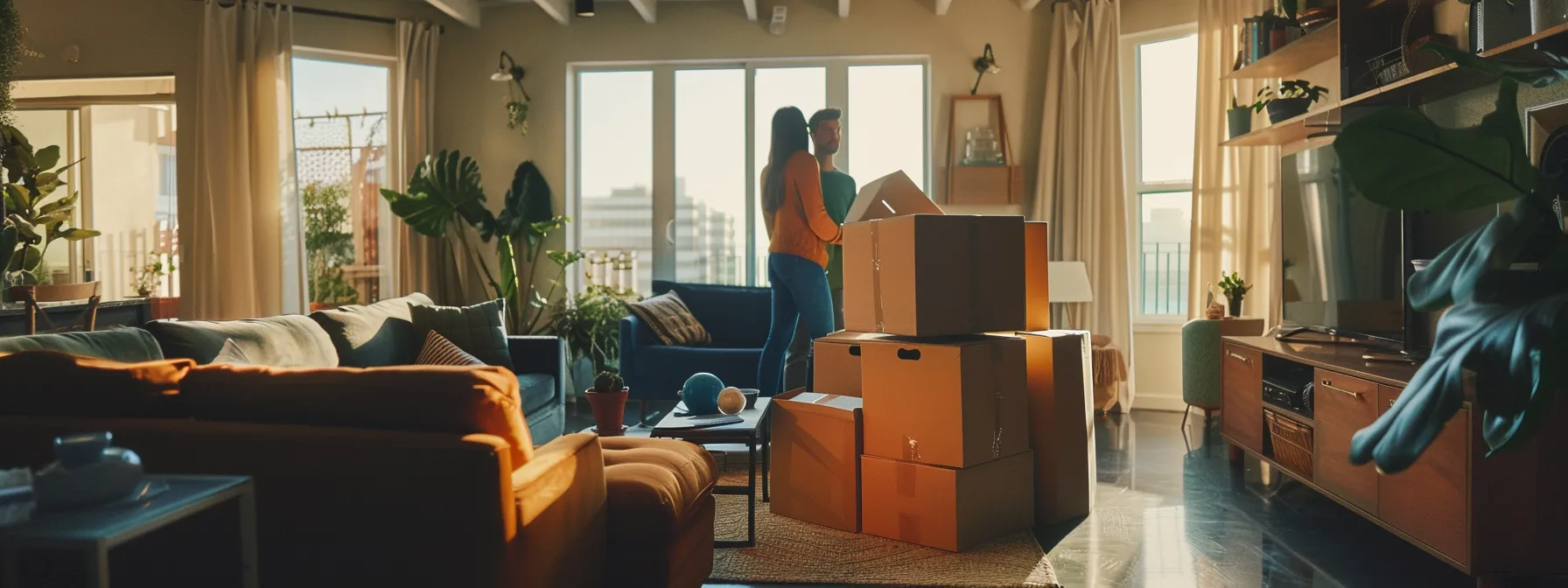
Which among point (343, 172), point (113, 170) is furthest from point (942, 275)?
point (113, 170)

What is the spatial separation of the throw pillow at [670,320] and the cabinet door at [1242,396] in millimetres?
2650

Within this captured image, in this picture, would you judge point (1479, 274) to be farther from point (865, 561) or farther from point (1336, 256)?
point (1336, 256)

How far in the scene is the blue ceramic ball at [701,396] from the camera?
118 inches

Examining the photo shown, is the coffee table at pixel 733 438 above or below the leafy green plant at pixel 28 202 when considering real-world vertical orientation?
below

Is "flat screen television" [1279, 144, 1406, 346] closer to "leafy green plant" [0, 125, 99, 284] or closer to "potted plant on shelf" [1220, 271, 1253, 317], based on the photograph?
"potted plant on shelf" [1220, 271, 1253, 317]

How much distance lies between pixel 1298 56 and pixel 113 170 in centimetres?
868

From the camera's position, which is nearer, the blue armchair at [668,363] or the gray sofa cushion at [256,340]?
the gray sofa cushion at [256,340]

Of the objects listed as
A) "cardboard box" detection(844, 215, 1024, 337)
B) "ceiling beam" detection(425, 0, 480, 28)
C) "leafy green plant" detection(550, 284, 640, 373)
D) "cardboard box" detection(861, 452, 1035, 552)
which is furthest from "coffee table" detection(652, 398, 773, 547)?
"ceiling beam" detection(425, 0, 480, 28)

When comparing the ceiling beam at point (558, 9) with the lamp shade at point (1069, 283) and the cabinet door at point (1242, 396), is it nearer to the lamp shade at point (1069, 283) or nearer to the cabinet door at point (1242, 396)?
the lamp shade at point (1069, 283)

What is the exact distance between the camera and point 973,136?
19.3ft

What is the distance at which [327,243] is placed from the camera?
6430 millimetres

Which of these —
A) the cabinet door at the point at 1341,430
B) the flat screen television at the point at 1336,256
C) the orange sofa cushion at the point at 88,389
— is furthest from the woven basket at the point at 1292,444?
the orange sofa cushion at the point at 88,389

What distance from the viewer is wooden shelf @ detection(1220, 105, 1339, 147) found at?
365 centimetres

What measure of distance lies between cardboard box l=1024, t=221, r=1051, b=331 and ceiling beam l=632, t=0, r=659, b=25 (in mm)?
3386
